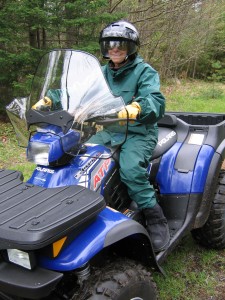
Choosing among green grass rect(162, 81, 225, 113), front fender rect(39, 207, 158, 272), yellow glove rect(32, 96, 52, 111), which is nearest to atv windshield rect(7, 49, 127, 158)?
yellow glove rect(32, 96, 52, 111)

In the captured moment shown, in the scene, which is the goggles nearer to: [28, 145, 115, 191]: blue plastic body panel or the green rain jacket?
the green rain jacket

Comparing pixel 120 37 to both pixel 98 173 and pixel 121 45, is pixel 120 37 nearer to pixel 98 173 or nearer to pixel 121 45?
pixel 121 45

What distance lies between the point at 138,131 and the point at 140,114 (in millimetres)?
441

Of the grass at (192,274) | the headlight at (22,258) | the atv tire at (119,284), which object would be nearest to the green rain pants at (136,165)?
the atv tire at (119,284)

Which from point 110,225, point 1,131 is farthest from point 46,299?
point 1,131

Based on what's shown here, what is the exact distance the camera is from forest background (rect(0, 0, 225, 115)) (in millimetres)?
7438

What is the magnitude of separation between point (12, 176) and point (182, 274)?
1.89 m

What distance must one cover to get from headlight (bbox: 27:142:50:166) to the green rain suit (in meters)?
0.48

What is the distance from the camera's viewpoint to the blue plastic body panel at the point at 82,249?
1825 mm

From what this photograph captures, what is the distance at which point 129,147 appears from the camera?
2.79 metres

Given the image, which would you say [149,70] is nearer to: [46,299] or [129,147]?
[129,147]

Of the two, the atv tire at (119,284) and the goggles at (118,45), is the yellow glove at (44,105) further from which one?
the atv tire at (119,284)

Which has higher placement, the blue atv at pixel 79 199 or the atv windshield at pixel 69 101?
the atv windshield at pixel 69 101

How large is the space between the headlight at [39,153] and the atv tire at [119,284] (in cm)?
73
